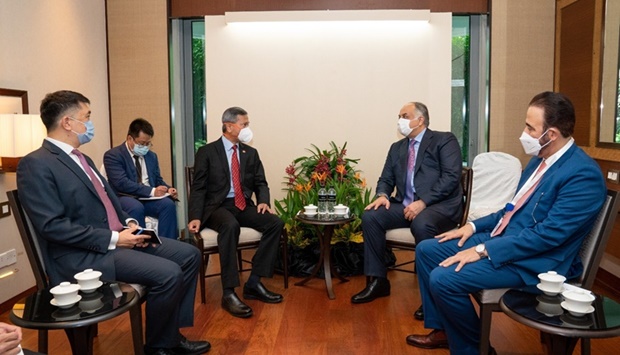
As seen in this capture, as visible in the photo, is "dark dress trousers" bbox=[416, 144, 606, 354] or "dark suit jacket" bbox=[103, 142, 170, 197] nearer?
"dark dress trousers" bbox=[416, 144, 606, 354]

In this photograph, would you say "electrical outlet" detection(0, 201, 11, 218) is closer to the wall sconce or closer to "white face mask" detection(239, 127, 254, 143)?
the wall sconce

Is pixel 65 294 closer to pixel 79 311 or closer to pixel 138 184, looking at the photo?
pixel 79 311

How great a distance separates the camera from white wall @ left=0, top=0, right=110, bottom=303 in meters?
3.88

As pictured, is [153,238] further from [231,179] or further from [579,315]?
[579,315]

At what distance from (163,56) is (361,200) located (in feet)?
8.86

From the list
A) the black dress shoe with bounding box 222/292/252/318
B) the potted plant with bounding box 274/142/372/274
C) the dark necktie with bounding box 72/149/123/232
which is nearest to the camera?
the dark necktie with bounding box 72/149/123/232

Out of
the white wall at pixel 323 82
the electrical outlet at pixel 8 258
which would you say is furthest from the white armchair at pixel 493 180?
the electrical outlet at pixel 8 258

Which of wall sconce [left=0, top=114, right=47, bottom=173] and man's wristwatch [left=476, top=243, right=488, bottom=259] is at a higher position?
wall sconce [left=0, top=114, right=47, bottom=173]

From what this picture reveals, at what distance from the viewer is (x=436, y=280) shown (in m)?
2.64

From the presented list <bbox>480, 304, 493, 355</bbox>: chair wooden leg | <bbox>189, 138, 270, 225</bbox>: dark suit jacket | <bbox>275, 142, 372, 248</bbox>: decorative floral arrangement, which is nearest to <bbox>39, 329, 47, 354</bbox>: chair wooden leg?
<bbox>189, 138, 270, 225</bbox>: dark suit jacket

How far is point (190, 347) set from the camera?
10.0 ft

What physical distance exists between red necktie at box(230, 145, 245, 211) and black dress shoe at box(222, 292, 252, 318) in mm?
793

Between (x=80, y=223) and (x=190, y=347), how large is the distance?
0.98 metres

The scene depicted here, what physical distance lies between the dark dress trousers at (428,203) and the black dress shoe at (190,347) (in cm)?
139
